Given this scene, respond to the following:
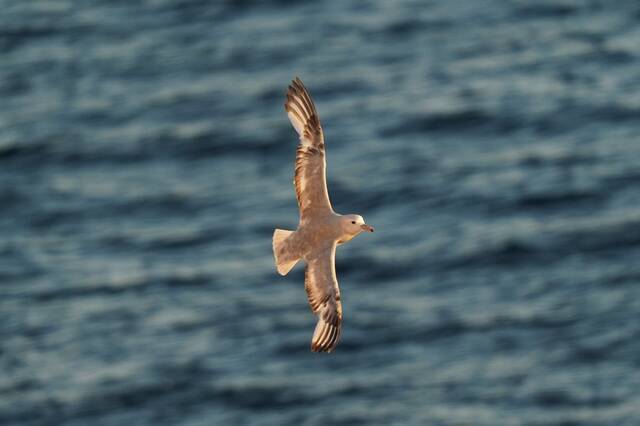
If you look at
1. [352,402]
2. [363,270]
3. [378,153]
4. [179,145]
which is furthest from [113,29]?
[352,402]

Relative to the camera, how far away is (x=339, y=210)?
71.9 meters

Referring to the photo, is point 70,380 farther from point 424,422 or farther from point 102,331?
point 424,422

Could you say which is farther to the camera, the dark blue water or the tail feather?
the dark blue water

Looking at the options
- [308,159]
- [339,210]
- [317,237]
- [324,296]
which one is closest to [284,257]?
[317,237]

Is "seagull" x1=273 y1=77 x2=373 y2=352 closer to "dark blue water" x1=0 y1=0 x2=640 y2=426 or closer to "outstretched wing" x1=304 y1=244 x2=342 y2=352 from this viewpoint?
"outstretched wing" x1=304 y1=244 x2=342 y2=352

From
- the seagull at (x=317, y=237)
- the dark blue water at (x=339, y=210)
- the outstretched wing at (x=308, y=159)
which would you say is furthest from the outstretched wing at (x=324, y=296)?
the dark blue water at (x=339, y=210)

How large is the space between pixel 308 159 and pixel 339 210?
173 feet

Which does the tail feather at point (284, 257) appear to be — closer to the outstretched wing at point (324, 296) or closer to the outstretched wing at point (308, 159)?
the outstretched wing at point (324, 296)

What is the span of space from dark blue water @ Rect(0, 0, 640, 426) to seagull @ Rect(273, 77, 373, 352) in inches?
1881

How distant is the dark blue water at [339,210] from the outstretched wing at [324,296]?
156 feet

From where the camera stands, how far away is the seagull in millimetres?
18547

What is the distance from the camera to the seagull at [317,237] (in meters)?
18.5

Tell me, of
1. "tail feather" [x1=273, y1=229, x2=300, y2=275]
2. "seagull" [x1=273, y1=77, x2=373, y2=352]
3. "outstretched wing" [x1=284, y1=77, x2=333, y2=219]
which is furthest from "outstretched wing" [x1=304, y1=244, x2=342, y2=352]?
"outstretched wing" [x1=284, y1=77, x2=333, y2=219]

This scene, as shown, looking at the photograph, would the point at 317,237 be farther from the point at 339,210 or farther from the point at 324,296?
the point at 339,210
